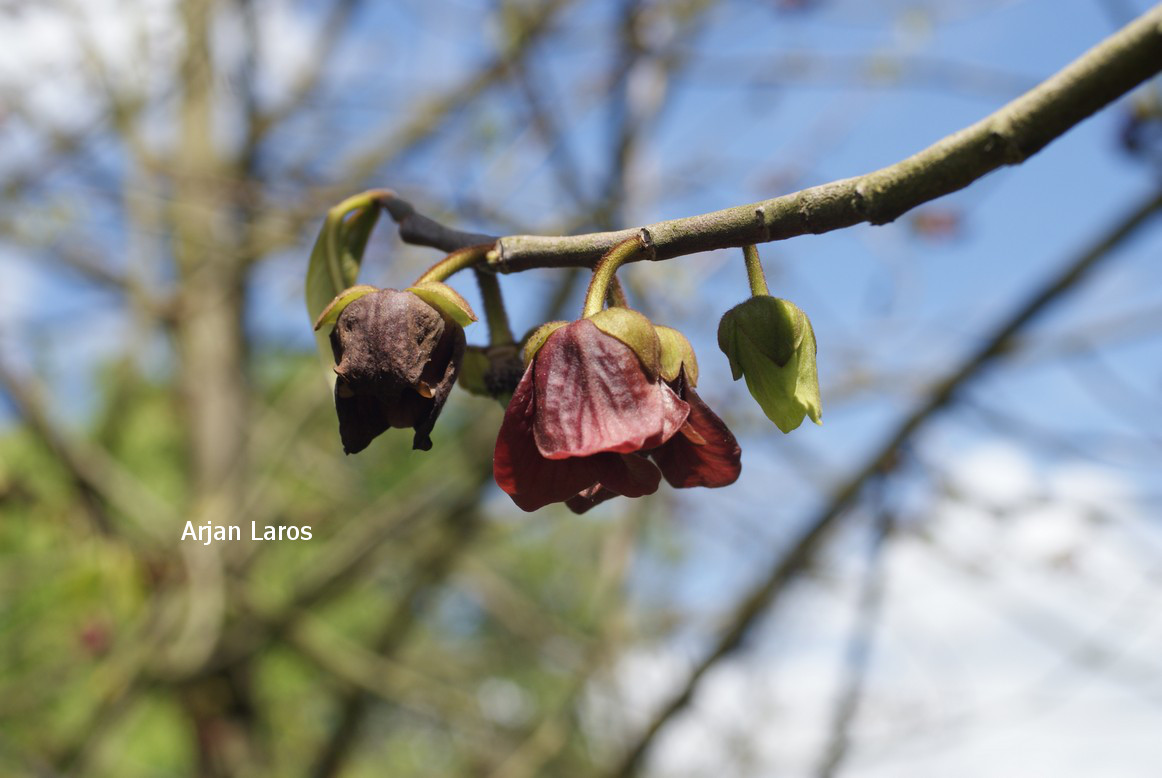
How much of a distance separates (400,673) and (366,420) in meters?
3.03

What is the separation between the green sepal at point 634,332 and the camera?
0.86 meters

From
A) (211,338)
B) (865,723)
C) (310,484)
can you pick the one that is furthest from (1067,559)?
(211,338)

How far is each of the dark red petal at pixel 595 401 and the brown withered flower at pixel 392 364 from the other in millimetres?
112

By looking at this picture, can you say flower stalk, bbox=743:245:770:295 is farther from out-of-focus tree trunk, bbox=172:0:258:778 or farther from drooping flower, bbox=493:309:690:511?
out-of-focus tree trunk, bbox=172:0:258:778

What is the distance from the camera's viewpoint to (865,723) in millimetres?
4383

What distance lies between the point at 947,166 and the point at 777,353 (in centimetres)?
27

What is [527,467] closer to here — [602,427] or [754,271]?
[602,427]

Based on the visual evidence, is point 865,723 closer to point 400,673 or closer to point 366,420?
point 400,673

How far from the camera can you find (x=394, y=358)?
2.89ft

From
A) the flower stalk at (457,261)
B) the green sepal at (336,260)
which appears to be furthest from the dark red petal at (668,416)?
the green sepal at (336,260)

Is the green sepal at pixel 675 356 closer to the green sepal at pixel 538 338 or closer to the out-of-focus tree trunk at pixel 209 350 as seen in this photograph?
the green sepal at pixel 538 338

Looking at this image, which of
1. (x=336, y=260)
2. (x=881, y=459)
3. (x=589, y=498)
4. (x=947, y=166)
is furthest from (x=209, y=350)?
(x=947, y=166)

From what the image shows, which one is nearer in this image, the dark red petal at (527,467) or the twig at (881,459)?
the dark red petal at (527,467)

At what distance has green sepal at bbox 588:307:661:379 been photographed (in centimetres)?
86
